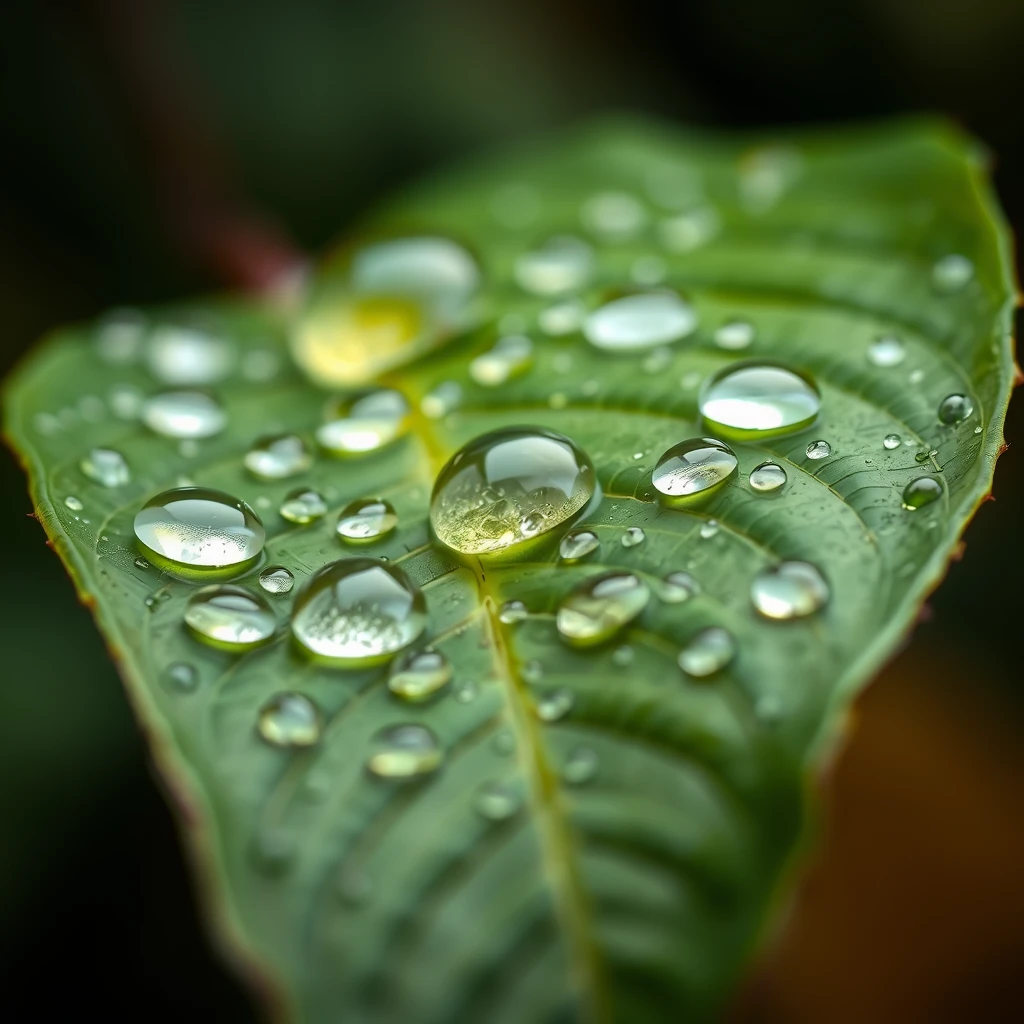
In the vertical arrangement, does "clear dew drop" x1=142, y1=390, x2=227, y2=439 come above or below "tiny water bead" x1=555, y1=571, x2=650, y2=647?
above

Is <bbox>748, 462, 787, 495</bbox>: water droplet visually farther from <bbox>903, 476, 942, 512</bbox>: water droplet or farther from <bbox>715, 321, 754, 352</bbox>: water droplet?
<bbox>715, 321, 754, 352</bbox>: water droplet

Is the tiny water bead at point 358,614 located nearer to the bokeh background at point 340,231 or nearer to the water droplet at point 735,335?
the water droplet at point 735,335

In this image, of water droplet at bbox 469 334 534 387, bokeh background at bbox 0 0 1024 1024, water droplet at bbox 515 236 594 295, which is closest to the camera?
water droplet at bbox 469 334 534 387

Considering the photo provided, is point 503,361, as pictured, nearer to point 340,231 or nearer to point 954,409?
point 954,409

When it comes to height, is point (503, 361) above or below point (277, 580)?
above

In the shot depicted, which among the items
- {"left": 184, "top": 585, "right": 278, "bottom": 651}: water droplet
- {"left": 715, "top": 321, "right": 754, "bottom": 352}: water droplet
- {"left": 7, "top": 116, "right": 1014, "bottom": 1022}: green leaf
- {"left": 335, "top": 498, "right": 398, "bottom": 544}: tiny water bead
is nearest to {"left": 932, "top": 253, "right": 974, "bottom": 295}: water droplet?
{"left": 7, "top": 116, "right": 1014, "bottom": 1022}: green leaf

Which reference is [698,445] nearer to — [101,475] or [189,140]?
[101,475]

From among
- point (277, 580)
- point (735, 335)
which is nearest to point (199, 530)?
point (277, 580)
